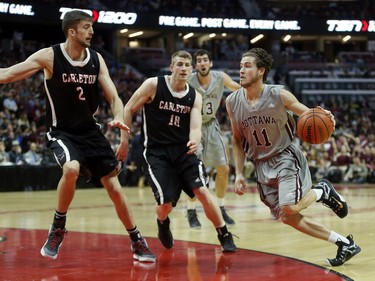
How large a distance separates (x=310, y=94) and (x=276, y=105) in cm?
2314

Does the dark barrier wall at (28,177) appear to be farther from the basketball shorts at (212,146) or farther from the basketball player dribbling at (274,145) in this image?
the basketball player dribbling at (274,145)

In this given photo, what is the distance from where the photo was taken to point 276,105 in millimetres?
6098

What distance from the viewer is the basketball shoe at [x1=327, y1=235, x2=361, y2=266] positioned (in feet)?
18.7

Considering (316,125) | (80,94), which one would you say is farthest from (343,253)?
(80,94)

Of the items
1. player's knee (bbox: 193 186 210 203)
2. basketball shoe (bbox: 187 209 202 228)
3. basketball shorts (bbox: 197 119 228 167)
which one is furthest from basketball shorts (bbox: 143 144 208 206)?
basketball shorts (bbox: 197 119 228 167)

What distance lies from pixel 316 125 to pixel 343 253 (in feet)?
3.44

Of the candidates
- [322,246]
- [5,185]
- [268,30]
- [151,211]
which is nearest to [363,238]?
[322,246]

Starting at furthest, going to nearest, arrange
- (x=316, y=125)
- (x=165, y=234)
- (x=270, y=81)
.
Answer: (x=270, y=81) → (x=165, y=234) → (x=316, y=125)

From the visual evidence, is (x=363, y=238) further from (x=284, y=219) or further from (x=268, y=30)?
(x=268, y=30)

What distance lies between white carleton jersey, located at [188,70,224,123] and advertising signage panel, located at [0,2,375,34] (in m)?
17.1

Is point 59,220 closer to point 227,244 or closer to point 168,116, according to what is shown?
point 168,116

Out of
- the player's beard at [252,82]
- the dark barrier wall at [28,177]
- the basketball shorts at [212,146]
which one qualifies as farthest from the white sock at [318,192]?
the dark barrier wall at [28,177]

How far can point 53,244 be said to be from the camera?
5730 mm

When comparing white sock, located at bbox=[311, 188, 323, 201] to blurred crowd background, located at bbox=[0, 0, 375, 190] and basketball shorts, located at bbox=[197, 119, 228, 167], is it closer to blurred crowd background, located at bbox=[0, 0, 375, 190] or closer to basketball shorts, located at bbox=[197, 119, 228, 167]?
basketball shorts, located at bbox=[197, 119, 228, 167]
